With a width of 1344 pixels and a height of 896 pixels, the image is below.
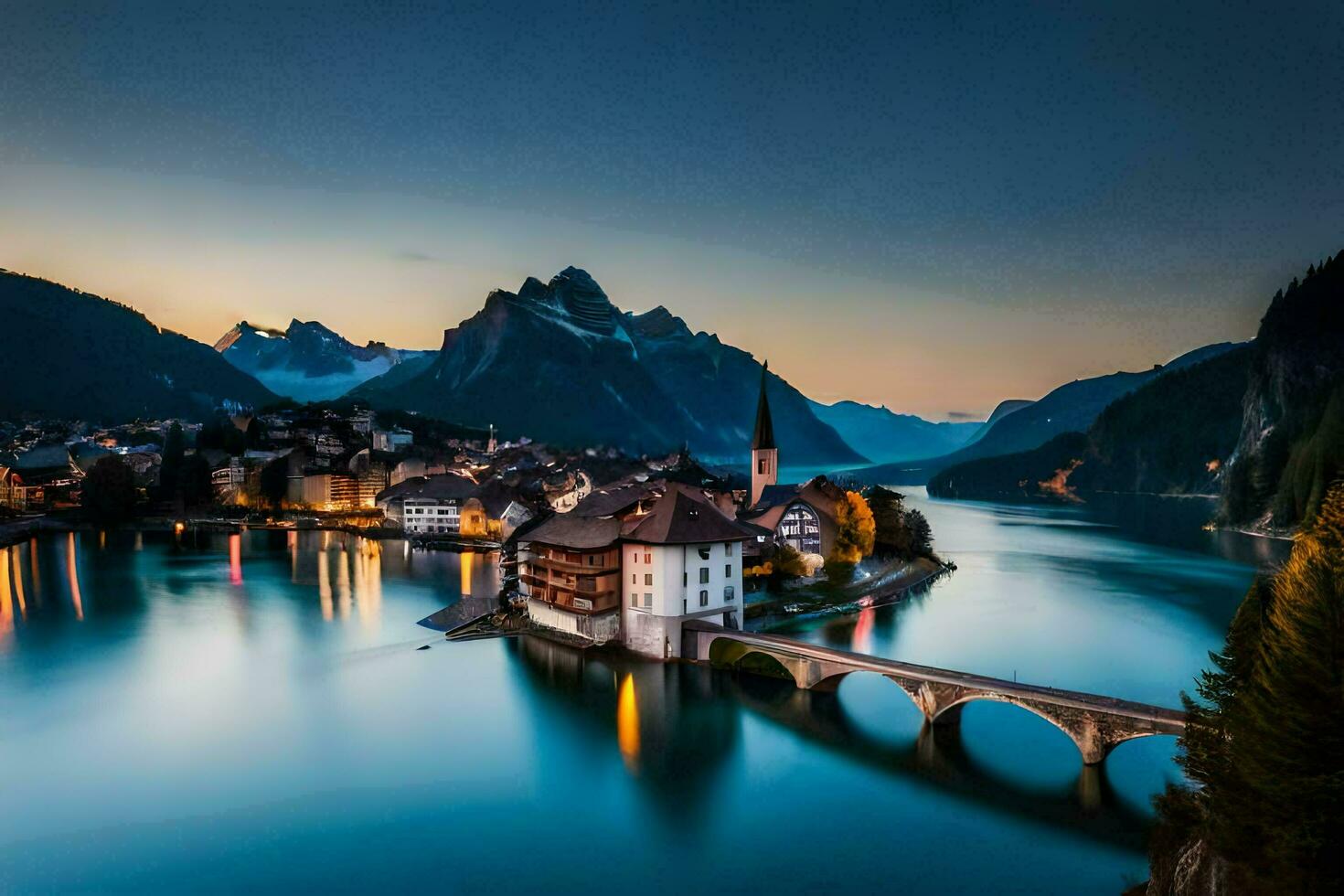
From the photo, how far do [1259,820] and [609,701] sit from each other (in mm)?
17795

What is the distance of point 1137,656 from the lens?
30094 mm

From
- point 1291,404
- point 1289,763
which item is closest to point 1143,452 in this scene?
point 1291,404

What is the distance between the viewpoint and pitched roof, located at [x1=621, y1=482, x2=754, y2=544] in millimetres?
25953

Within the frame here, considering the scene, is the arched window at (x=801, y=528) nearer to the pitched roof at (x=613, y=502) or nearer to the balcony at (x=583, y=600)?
the pitched roof at (x=613, y=502)

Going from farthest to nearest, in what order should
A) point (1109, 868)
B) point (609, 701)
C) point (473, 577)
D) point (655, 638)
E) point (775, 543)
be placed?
point (473, 577), point (775, 543), point (655, 638), point (609, 701), point (1109, 868)

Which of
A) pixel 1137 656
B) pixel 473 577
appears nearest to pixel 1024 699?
pixel 1137 656

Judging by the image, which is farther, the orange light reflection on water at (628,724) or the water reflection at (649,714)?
the orange light reflection on water at (628,724)

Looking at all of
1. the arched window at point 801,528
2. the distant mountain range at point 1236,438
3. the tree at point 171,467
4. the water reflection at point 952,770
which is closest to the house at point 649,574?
the water reflection at point 952,770

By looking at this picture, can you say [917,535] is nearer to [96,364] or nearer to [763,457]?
[763,457]

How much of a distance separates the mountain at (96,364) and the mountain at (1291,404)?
543ft

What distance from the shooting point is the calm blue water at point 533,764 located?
14758 millimetres

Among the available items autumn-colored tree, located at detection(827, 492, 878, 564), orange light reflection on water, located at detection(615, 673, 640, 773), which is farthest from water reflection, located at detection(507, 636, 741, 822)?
autumn-colored tree, located at detection(827, 492, 878, 564)

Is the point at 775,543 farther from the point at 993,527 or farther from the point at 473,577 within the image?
the point at 993,527

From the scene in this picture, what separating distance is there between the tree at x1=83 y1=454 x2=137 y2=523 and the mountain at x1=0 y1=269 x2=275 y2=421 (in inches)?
2258
